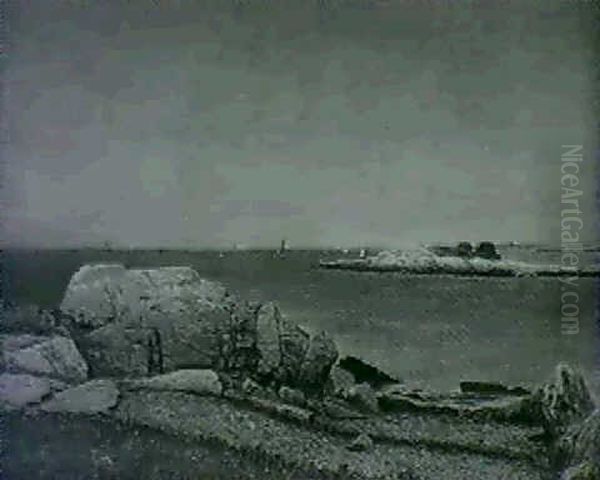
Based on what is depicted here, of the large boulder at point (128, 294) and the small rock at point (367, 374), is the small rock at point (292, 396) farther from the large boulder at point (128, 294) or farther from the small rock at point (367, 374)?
the large boulder at point (128, 294)

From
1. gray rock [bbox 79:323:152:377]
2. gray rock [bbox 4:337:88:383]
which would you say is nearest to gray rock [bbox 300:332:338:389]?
gray rock [bbox 79:323:152:377]

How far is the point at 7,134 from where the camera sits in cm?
205

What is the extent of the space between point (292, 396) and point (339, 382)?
0.10m

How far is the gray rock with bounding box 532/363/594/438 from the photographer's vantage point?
1973 mm

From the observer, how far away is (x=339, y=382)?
203cm

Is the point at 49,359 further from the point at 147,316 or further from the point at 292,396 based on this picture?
the point at 292,396

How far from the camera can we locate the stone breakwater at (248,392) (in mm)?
1995

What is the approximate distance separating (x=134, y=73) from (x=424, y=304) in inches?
30.9

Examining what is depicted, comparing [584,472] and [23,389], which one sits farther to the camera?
[23,389]

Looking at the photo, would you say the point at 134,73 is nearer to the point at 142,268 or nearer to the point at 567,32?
the point at 142,268

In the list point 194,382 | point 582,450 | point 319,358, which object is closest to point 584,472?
point 582,450

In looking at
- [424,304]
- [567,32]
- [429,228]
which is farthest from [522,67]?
[424,304]

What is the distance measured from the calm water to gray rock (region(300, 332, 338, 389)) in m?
0.02

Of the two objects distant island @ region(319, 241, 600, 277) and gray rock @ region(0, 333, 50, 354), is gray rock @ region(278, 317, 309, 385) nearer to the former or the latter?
distant island @ region(319, 241, 600, 277)
